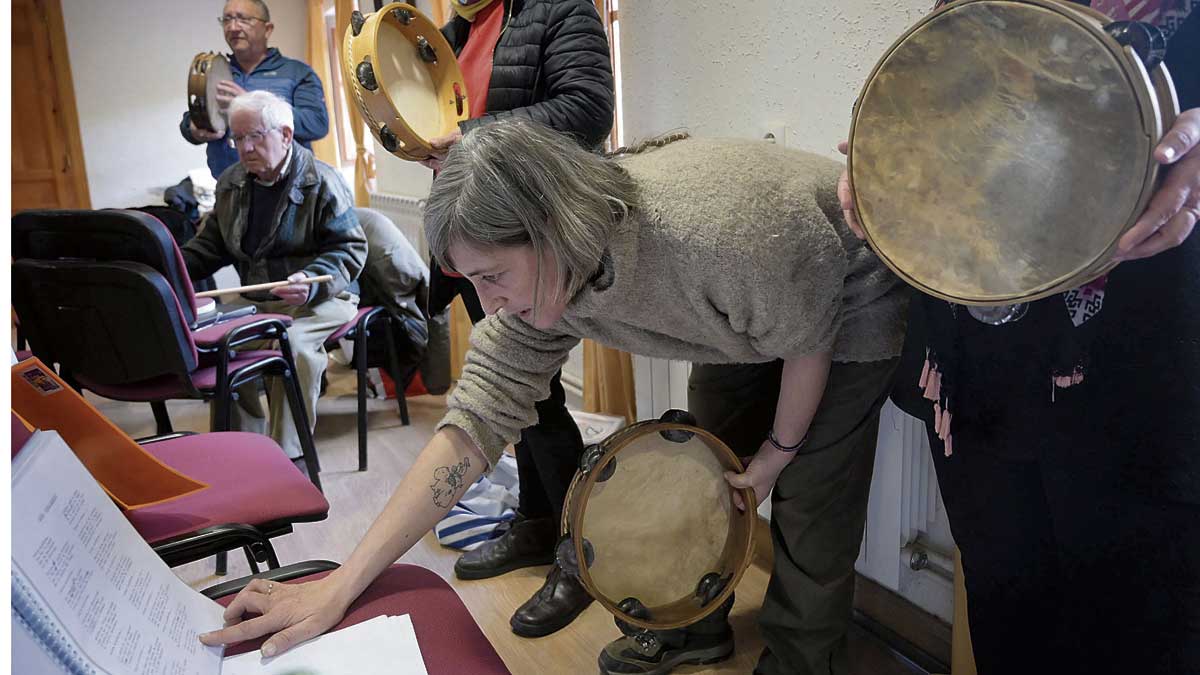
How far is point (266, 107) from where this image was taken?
285 centimetres

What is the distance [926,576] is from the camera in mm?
1678

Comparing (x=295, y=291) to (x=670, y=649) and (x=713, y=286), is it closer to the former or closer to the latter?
(x=670, y=649)

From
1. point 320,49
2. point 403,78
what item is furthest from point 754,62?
point 320,49

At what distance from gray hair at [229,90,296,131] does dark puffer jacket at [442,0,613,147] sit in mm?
1365

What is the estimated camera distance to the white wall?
5500 mm

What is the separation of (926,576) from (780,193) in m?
0.93

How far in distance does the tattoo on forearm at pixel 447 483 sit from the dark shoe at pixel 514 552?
1039 millimetres

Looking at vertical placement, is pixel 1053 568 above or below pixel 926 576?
above

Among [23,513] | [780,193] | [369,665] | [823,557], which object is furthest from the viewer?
[823,557]

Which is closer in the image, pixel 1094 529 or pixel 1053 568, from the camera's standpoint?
pixel 1094 529

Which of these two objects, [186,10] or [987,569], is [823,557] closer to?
[987,569]

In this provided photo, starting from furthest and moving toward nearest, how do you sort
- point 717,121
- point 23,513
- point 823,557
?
point 717,121 → point 823,557 → point 23,513

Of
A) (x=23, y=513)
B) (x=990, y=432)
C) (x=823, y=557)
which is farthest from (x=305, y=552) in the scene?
(x=990, y=432)

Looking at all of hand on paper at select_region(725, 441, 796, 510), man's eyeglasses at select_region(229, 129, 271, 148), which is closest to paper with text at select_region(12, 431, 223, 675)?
hand on paper at select_region(725, 441, 796, 510)
